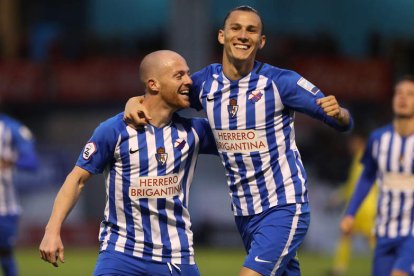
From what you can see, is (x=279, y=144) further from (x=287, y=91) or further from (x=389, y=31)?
(x=389, y=31)

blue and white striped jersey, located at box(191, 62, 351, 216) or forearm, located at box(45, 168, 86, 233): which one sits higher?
blue and white striped jersey, located at box(191, 62, 351, 216)

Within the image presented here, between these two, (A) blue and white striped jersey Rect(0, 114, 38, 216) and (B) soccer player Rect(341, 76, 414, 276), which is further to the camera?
(A) blue and white striped jersey Rect(0, 114, 38, 216)

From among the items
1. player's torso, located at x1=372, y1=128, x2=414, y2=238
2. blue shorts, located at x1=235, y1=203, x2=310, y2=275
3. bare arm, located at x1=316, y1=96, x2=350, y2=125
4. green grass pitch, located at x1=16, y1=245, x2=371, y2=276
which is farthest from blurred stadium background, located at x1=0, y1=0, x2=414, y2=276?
bare arm, located at x1=316, y1=96, x2=350, y2=125

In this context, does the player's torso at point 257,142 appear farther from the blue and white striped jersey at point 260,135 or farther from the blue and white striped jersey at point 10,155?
the blue and white striped jersey at point 10,155

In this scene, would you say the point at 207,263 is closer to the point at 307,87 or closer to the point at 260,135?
the point at 260,135

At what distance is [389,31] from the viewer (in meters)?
22.2

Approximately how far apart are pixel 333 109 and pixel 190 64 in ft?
41.4

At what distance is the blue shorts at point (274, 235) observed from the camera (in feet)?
22.2

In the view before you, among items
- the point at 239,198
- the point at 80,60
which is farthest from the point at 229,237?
the point at 239,198

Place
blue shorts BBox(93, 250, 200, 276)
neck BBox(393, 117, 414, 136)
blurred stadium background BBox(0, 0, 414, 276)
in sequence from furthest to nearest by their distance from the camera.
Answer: blurred stadium background BBox(0, 0, 414, 276) → neck BBox(393, 117, 414, 136) → blue shorts BBox(93, 250, 200, 276)

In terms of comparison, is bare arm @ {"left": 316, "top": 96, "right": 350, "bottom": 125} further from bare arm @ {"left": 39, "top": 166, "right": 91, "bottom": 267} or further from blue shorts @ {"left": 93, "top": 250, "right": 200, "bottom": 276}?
bare arm @ {"left": 39, "top": 166, "right": 91, "bottom": 267}

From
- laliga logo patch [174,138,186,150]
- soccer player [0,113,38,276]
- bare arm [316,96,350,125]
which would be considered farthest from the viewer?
soccer player [0,113,38,276]

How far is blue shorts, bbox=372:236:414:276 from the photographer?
28.4 feet

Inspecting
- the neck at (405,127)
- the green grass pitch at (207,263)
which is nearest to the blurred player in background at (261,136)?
the neck at (405,127)
